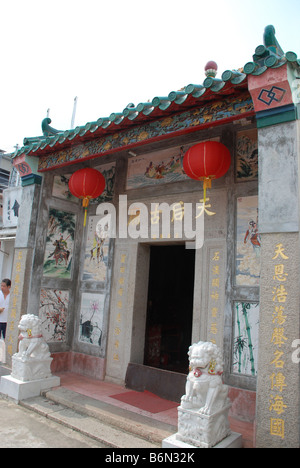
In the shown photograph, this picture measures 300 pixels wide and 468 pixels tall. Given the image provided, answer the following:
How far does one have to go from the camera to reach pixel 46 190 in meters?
5.73

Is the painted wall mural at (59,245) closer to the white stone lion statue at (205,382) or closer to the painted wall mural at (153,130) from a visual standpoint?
the painted wall mural at (153,130)

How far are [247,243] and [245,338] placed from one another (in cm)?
112

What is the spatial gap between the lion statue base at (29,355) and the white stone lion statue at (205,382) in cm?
240

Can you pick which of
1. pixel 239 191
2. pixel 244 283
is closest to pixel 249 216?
pixel 239 191

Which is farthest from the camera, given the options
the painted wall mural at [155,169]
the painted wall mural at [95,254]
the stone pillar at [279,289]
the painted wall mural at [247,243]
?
the painted wall mural at [95,254]

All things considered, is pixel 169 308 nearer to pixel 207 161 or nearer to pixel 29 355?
pixel 29 355

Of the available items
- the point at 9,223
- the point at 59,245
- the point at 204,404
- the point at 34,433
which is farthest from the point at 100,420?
the point at 9,223

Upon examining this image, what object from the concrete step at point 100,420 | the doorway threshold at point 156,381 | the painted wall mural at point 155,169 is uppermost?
the painted wall mural at point 155,169

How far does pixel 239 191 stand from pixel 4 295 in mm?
4537

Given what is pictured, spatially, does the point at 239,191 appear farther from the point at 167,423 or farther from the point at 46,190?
the point at 46,190

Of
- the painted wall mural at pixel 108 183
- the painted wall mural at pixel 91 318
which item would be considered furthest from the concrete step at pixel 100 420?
the painted wall mural at pixel 108 183

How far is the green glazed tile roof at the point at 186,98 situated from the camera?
121 inches

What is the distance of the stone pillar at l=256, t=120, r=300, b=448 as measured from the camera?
2734mm

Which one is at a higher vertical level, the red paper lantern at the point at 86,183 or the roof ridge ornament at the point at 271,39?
the roof ridge ornament at the point at 271,39
